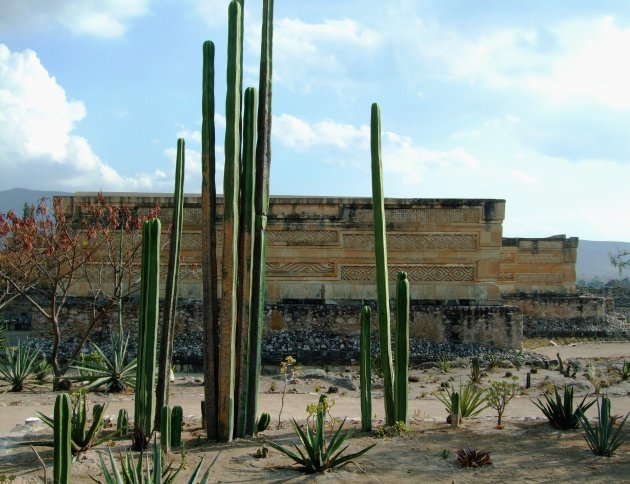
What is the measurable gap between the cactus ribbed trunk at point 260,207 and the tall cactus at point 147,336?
0.87 metres

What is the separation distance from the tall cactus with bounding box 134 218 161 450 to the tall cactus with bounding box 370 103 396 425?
6.68 ft

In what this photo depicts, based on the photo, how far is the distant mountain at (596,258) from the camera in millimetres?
150738

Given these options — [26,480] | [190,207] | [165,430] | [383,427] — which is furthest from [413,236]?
[26,480]

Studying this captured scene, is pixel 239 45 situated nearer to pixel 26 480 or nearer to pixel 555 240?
pixel 26 480

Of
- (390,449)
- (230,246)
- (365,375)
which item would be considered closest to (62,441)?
(230,246)

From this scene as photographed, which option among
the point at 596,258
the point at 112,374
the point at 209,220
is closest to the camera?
the point at 209,220

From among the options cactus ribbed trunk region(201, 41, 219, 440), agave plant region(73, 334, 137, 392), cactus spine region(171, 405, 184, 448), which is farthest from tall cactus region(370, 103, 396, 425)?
agave plant region(73, 334, 137, 392)

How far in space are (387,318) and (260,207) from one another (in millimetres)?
1612

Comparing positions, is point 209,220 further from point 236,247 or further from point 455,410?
point 455,410

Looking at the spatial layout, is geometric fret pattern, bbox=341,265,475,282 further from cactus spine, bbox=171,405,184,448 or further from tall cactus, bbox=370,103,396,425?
cactus spine, bbox=171,405,184,448

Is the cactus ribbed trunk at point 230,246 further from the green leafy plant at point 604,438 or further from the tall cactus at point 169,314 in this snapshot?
the green leafy plant at point 604,438

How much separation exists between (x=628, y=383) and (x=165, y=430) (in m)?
7.78

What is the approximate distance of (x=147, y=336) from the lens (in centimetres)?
545

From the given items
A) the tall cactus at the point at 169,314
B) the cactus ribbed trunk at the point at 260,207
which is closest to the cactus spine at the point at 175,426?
the tall cactus at the point at 169,314
